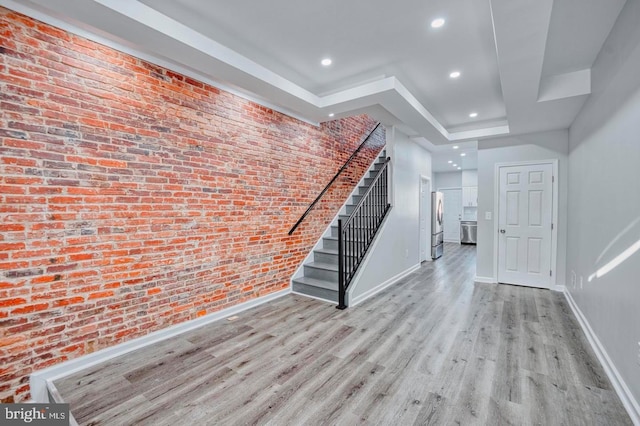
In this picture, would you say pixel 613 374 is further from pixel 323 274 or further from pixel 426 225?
pixel 426 225

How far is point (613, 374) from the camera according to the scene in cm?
215

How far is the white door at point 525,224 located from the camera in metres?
4.62

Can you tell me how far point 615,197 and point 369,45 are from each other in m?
2.46

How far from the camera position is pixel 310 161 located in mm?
4664

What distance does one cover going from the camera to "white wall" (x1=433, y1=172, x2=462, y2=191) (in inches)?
440

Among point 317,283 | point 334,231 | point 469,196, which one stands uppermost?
point 469,196

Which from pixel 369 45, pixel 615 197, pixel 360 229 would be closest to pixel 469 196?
pixel 360 229

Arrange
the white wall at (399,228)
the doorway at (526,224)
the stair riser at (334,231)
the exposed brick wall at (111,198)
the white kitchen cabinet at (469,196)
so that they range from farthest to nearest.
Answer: the white kitchen cabinet at (469,196)
the stair riser at (334,231)
the doorway at (526,224)
the white wall at (399,228)
the exposed brick wall at (111,198)

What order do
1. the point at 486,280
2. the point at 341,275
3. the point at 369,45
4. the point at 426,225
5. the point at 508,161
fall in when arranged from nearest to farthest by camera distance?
the point at 369,45 < the point at 341,275 < the point at 508,161 < the point at 486,280 < the point at 426,225

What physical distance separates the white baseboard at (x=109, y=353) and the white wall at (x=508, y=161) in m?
4.28

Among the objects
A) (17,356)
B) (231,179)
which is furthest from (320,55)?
(17,356)

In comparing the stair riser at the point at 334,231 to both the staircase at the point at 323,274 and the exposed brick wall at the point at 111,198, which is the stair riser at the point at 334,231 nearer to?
the staircase at the point at 323,274

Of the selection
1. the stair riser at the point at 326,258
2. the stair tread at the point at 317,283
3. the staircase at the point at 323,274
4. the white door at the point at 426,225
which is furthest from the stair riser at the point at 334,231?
the white door at the point at 426,225

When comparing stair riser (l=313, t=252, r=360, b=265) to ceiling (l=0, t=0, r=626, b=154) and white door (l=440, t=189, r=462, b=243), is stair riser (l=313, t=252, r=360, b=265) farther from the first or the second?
white door (l=440, t=189, r=462, b=243)
